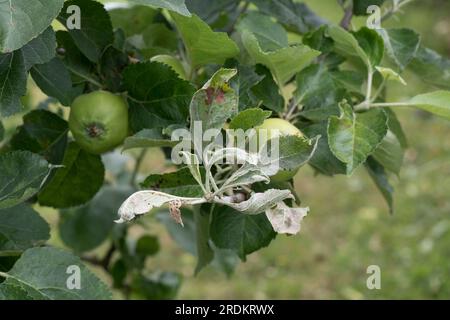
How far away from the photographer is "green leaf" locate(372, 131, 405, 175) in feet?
2.77

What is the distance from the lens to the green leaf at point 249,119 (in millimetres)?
669

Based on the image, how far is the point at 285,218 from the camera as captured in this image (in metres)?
0.67

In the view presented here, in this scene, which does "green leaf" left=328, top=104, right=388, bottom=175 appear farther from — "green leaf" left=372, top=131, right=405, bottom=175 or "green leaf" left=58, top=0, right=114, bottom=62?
"green leaf" left=58, top=0, right=114, bottom=62

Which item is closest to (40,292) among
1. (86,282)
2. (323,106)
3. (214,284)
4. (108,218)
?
(86,282)

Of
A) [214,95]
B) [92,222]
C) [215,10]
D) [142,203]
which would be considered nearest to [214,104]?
[214,95]

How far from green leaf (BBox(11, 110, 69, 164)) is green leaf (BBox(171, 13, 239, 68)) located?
0.66 feet

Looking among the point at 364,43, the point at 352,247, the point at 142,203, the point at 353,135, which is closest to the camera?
the point at 142,203

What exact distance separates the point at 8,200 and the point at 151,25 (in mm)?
353

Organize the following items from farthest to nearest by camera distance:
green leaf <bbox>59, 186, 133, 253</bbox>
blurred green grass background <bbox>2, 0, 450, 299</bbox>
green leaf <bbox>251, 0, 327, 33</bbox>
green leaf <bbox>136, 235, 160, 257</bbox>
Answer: blurred green grass background <bbox>2, 0, 450, 299</bbox>
green leaf <bbox>136, 235, 160, 257</bbox>
green leaf <bbox>59, 186, 133, 253</bbox>
green leaf <bbox>251, 0, 327, 33</bbox>

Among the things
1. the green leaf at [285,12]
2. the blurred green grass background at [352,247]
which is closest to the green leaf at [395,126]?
the green leaf at [285,12]

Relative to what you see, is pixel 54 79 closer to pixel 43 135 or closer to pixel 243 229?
pixel 43 135

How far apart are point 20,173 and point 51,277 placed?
0.11 meters

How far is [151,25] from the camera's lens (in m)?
0.95

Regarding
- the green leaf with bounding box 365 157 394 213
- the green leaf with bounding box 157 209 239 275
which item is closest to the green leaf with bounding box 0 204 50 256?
the green leaf with bounding box 365 157 394 213
